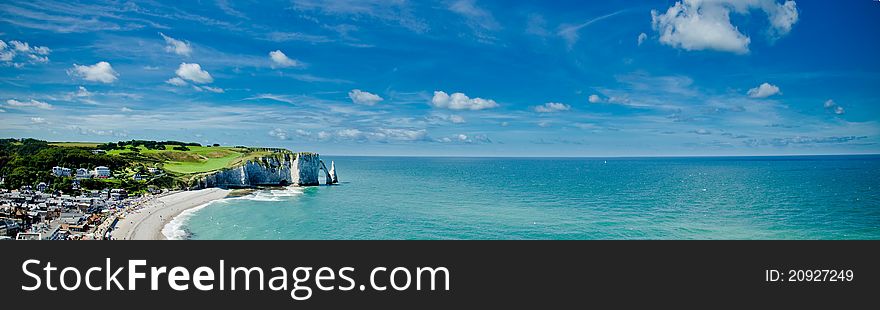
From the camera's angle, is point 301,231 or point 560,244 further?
point 301,231

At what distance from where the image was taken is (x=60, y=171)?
2473cm

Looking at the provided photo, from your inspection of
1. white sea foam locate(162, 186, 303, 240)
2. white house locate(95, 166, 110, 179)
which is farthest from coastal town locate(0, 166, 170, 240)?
white sea foam locate(162, 186, 303, 240)

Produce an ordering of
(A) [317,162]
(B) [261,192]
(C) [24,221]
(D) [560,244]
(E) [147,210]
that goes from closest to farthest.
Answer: (D) [560,244] < (C) [24,221] < (E) [147,210] < (B) [261,192] < (A) [317,162]

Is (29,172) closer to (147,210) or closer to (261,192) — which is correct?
(147,210)

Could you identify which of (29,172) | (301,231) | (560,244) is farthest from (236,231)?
(560,244)

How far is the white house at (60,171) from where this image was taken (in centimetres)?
2433

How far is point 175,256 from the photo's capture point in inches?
275

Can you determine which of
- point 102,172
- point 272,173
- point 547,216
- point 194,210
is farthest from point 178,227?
point 272,173

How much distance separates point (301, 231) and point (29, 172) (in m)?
14.1

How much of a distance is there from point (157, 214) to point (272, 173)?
806 inches

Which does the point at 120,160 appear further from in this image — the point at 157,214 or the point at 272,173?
the point at 272,173

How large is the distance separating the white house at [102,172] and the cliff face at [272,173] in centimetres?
878

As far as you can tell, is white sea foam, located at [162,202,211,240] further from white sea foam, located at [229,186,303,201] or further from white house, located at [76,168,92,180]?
white sea foam, located at [229,186,303,201]

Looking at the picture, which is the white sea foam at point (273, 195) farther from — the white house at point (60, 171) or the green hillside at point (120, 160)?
the white house at point (60, 171)
